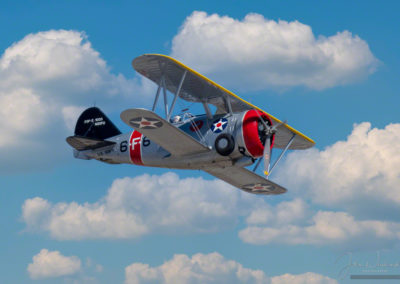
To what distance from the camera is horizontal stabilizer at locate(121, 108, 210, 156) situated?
23.4 metres

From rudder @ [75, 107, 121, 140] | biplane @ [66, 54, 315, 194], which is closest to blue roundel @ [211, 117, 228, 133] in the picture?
biplane @ [66, 54, 315, 194]

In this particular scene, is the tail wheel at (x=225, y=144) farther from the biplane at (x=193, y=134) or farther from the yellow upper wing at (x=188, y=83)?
the yellow upper wing at (x=188, y=83)

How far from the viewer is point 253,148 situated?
2523cm

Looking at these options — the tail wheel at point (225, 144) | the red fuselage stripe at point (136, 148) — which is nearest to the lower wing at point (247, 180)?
the tail wheel at point (225, 144)

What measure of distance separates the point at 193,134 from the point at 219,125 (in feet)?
3.91

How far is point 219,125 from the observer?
25.5 meters

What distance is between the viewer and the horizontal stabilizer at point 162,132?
23.4m

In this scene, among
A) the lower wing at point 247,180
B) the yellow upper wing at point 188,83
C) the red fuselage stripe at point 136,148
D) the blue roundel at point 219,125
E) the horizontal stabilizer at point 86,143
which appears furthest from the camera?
the horizontal stabilizer at point 86,143

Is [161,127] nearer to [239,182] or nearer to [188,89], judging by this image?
[188,89]

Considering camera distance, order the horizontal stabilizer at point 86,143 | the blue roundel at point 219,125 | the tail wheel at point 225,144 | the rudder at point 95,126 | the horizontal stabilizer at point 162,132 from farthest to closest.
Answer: the rudder at point 95,126, the horizontal stabilizer at point 86,143, the blue roundel at point 219,125, the tail wheel at point 225,144, the horizontal stabilizer at point 162,132

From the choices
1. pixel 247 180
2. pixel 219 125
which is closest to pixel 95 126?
pixel 247 180

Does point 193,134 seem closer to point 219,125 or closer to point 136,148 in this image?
point 219,125

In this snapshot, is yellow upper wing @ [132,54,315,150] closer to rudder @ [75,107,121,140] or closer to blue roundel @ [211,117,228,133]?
blue roundel @ [211,117,228,133]

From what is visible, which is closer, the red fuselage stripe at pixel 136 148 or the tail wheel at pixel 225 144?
the tail wheel at pixel 225 144
